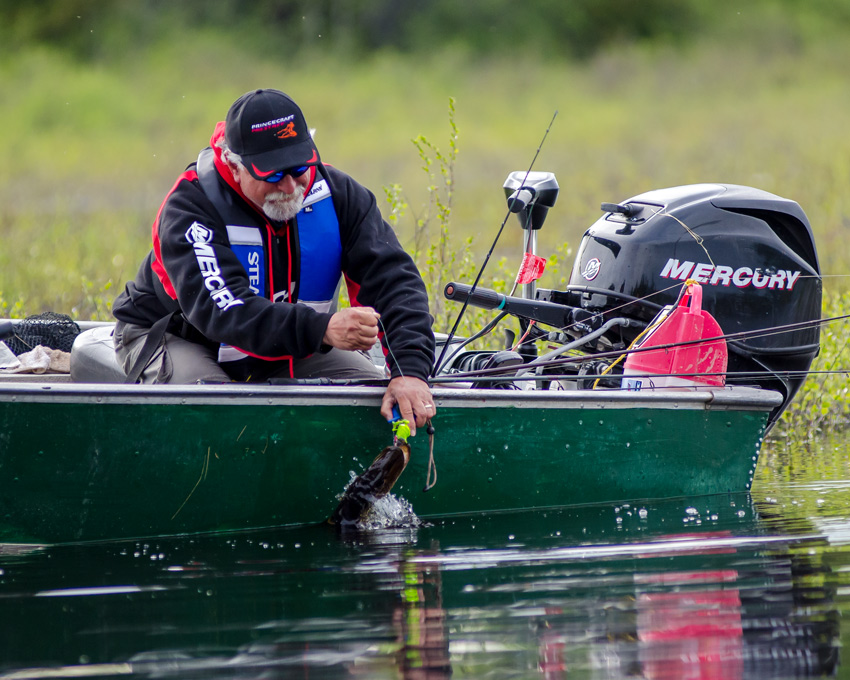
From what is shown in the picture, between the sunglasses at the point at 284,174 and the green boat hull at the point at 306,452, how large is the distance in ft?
2.06

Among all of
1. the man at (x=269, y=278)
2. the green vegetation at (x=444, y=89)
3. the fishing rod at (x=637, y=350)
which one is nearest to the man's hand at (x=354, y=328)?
the man at (x=269, y=278)

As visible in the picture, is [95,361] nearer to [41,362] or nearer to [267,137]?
[41,362]

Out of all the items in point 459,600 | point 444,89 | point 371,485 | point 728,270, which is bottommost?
point 459,600

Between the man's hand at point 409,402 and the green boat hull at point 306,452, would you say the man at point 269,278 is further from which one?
the green boat hull at point 306,452

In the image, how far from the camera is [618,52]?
20875 mm

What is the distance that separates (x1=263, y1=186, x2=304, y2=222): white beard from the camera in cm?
393

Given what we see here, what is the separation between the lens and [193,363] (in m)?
4.07

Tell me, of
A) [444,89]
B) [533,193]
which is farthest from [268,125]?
[444,89]

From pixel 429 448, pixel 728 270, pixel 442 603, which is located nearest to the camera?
pixel 442 603

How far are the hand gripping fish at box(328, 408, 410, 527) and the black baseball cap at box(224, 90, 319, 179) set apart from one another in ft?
2.68

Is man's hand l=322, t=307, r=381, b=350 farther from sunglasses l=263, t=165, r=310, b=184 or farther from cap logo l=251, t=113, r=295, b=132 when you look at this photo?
cap logo l=251, t=113, r=295, b=132

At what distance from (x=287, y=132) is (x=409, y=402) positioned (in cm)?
89

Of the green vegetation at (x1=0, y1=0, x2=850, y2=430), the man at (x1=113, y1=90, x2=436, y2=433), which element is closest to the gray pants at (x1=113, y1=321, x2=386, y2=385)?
the man at (x1=113, y1=90, x2=436, y2=433)

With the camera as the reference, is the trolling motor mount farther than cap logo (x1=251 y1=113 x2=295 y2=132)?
Yes
